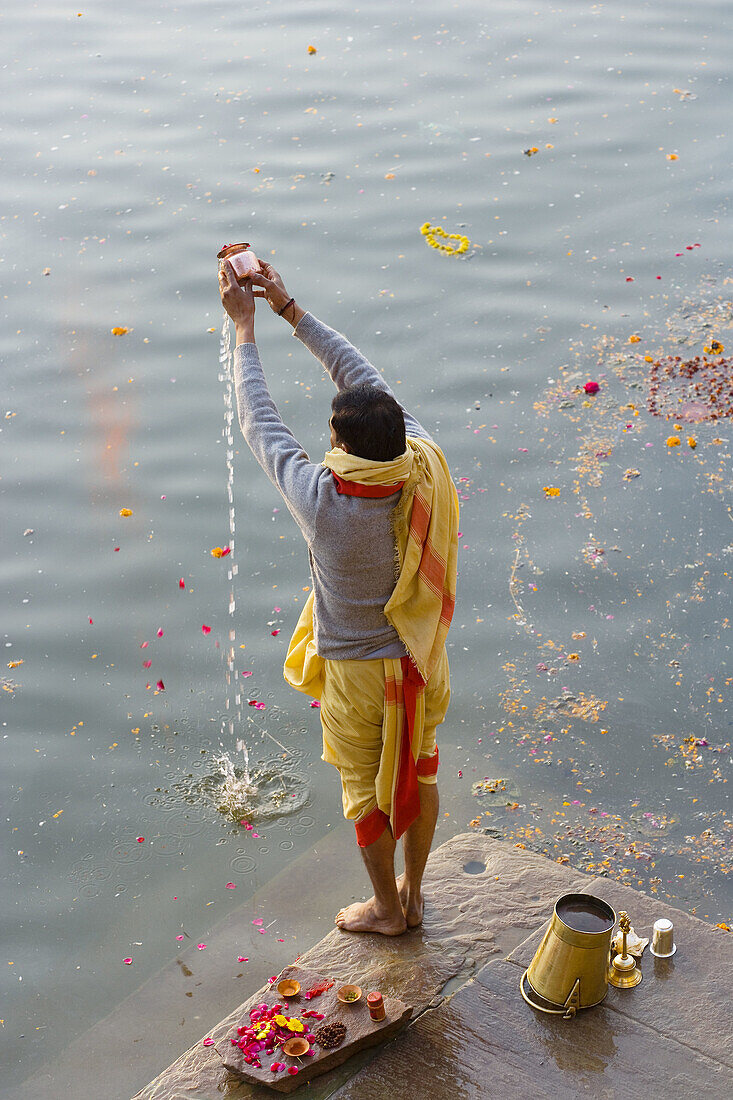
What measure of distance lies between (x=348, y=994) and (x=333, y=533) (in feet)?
3.12

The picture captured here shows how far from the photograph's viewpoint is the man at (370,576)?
2.18 m

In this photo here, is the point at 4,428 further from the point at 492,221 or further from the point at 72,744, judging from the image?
the point at 492,221

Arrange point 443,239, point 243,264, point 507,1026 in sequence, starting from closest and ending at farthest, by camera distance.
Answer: point 507,1026 → point 243,264 → point 443,239

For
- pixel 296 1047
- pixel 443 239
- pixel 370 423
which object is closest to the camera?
pixel 370 423

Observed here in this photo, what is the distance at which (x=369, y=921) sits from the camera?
2.67m

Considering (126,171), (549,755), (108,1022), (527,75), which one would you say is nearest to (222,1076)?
(108,1022)

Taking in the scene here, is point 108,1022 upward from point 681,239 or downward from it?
downward

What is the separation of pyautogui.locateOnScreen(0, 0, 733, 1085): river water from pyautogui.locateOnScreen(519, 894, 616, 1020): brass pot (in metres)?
0.63

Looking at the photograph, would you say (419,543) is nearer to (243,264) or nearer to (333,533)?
(333,533)

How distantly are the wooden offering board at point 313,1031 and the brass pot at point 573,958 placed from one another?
0.95 ft

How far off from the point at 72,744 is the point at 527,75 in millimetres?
5229

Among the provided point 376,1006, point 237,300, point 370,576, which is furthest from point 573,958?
point 237,300

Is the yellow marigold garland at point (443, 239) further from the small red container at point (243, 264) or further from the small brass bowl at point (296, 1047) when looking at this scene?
the small brass bowl at point (296, 1047)

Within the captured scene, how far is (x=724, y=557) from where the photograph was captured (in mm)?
3961
